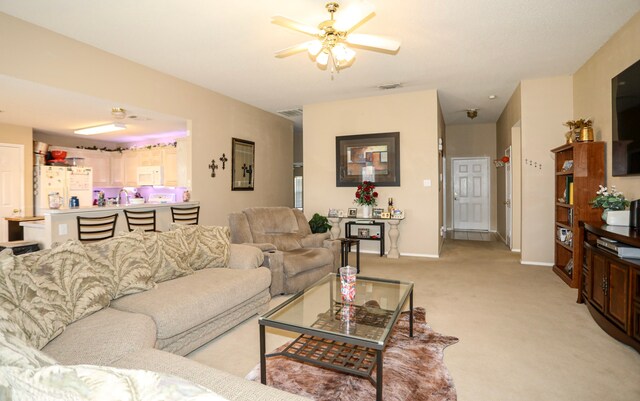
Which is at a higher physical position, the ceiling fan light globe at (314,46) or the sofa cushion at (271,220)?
the ceiling fan light globe at (314,46)

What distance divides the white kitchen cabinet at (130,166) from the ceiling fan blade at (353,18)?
22.8ft

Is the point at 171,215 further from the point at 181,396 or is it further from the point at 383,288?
the point at 181,396

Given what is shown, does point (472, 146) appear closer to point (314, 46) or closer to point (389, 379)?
point (314, 46)

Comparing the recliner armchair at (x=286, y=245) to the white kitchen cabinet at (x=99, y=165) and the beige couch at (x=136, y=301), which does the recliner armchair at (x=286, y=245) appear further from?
the white kitchen cabinet at (x=99, y=165)

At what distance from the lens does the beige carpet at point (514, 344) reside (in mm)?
2016

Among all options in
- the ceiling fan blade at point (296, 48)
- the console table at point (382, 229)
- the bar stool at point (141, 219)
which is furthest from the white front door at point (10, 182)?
the ceiling fan blade at point (296, 48)

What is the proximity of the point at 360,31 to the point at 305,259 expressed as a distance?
256 cm

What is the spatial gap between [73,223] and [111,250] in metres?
2.18

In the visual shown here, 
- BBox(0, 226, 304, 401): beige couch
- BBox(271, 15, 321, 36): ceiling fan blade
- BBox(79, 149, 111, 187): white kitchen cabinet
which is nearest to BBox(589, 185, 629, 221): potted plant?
BBox(271, 15, 321, 36): ceiling fan blade

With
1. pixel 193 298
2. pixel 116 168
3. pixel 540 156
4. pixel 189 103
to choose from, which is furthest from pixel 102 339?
pixel 116 168

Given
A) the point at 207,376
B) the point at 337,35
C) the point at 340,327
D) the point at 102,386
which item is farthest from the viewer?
the point at 337,35

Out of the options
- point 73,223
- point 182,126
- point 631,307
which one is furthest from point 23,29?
point 631,307

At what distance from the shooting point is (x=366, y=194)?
19.5ft

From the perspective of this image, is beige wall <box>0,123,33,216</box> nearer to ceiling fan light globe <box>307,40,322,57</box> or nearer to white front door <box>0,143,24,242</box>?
white front door <box>0,143,24,242</box>
